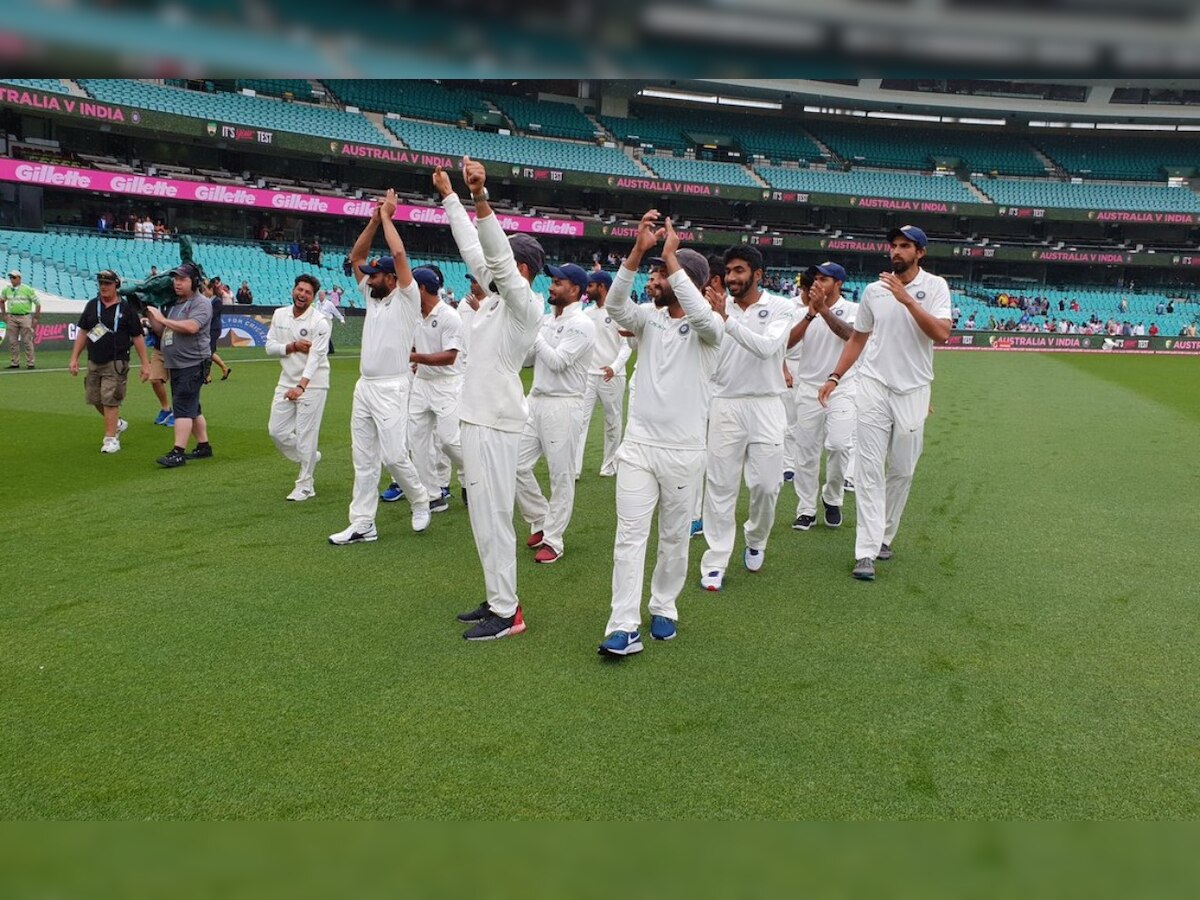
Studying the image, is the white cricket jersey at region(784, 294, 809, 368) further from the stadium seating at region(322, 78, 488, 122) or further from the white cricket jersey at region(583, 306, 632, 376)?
the stadium seating at region(322, 78, 488, 122)

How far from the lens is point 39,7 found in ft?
2.41

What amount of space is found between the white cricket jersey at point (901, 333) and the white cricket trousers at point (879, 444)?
0.09 m

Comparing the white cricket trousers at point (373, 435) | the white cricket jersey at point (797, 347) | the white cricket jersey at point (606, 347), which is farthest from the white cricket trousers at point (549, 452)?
the white cricket jersey at point (606, 347)

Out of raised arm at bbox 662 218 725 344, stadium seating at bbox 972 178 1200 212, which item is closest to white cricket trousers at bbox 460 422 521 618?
raised arm at bbox 662 218 725 344

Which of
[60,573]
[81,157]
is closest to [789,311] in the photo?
[60,573]

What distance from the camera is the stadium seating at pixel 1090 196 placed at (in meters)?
48.1

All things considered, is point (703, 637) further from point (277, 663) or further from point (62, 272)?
point (62, 272)

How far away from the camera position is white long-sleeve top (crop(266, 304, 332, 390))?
7836mm

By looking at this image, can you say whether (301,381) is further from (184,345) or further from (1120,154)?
(1120,154)

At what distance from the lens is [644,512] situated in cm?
467

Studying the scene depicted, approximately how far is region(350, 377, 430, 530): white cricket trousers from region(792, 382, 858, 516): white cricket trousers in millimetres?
3477

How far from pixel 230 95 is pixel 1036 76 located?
4022 cm

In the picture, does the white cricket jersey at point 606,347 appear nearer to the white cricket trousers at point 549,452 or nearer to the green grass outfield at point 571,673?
the green grass outfield at point 571,673

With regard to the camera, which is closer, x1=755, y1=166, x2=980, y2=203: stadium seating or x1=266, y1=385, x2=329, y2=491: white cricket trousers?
x1=266, y1=385, x2=329, y2=491: white cricket trousers
